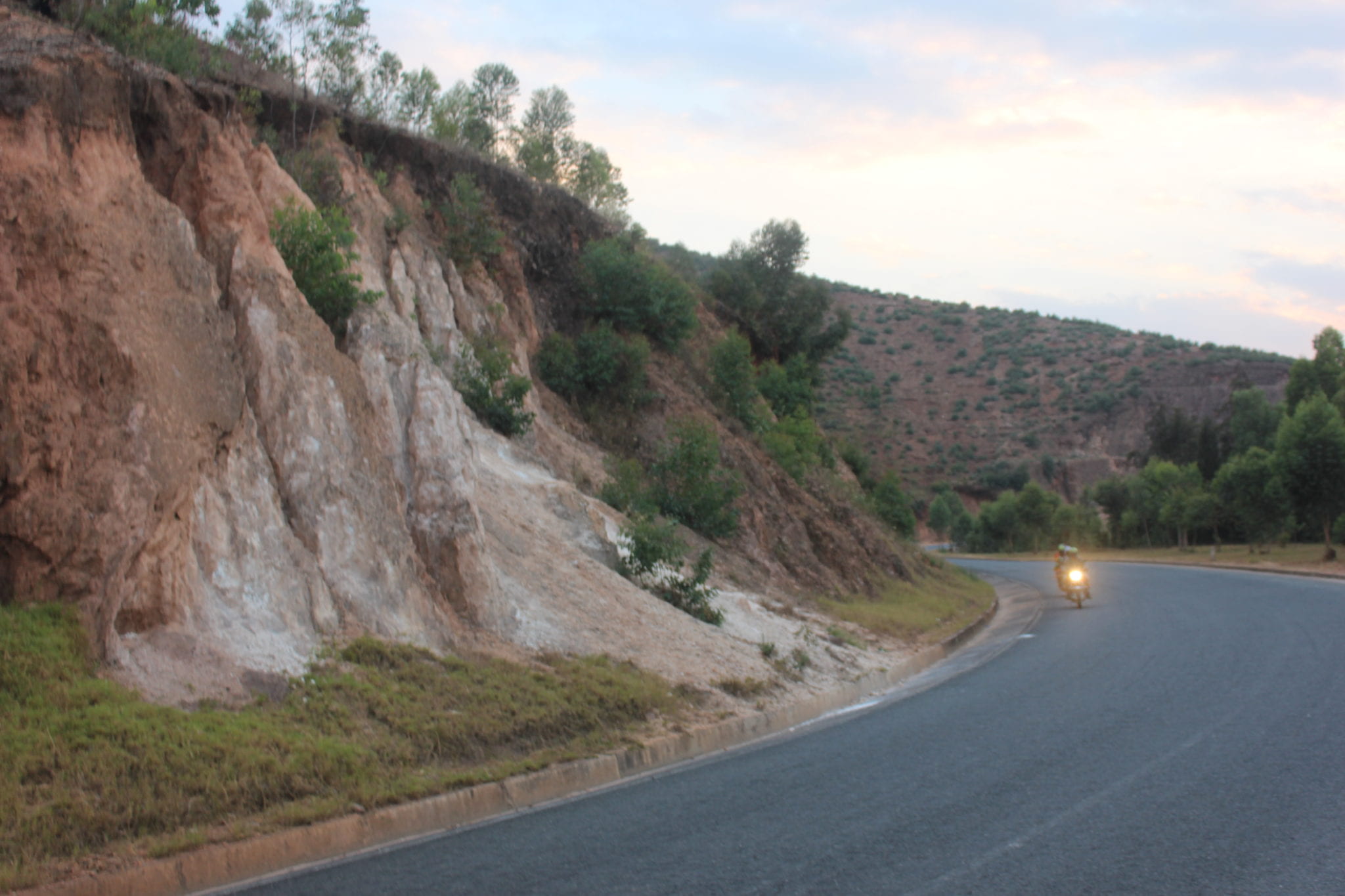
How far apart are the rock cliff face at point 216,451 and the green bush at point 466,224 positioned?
8.19 m

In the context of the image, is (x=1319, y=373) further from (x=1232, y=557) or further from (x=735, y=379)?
(x=735, y=379)

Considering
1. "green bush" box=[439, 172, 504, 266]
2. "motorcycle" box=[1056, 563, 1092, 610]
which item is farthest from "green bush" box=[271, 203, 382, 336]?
"motorcycle" box=[1056, 563, 1092, 610]

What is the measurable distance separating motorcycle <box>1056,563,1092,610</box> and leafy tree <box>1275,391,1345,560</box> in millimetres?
16995

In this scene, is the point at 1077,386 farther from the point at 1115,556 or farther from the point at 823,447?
the point at 823,447

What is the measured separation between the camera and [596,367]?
25219 millimetres

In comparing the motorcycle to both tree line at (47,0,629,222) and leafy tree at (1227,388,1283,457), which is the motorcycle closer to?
tree line at (47,0,629,222)

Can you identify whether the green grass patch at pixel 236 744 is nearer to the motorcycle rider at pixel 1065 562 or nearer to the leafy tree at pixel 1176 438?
the motorcycle rider at pixel 1065 562

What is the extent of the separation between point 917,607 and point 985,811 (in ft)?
58.4

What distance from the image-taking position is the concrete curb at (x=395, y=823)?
5676mm

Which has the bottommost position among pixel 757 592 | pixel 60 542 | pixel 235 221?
pixel 757 592

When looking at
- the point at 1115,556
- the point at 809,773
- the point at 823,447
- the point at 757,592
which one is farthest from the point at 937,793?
the point at 1115,556

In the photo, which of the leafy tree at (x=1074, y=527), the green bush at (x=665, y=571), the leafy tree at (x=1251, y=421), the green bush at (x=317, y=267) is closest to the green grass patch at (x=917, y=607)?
the green bush at (x=665, y=571)

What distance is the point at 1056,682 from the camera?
12.4 metres

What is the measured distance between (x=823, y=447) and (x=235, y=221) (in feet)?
97.0
